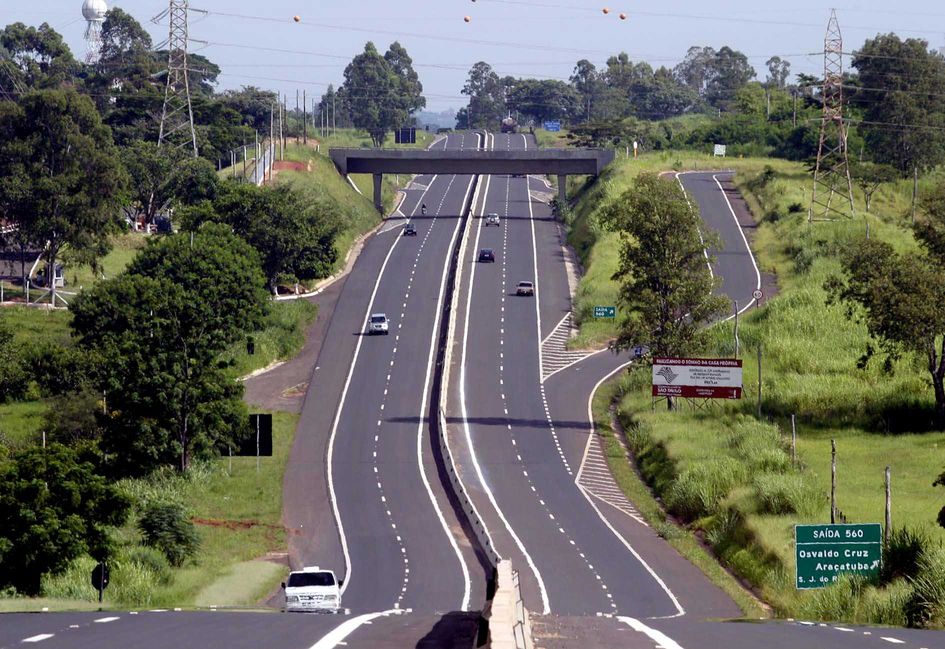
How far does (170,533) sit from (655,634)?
34783 millimetres

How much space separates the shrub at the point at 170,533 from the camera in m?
53.9

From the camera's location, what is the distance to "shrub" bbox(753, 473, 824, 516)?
189 feet

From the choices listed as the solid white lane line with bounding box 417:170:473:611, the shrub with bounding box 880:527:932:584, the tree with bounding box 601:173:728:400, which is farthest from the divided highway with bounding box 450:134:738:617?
the shrub with bounding box 880:527:932:584

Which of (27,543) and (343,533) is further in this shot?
(343,533)

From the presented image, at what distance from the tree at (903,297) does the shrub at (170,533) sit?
3923cm

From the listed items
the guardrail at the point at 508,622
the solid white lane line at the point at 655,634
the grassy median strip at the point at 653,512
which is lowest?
the grassy median strip at the point at 653,512

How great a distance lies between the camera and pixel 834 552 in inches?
1478

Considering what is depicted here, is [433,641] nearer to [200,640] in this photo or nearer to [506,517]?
[200,640]

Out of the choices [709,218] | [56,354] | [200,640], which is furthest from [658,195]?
[200,640]

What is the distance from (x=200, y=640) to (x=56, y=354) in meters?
70.2

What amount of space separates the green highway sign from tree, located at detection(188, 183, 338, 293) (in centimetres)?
7954

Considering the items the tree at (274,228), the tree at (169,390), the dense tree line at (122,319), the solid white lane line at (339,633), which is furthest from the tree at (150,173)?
the solid white lane line at (339,633)

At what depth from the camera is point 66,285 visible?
119 metres

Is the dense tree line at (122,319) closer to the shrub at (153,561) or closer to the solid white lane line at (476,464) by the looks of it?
the shrub at (153,561)
